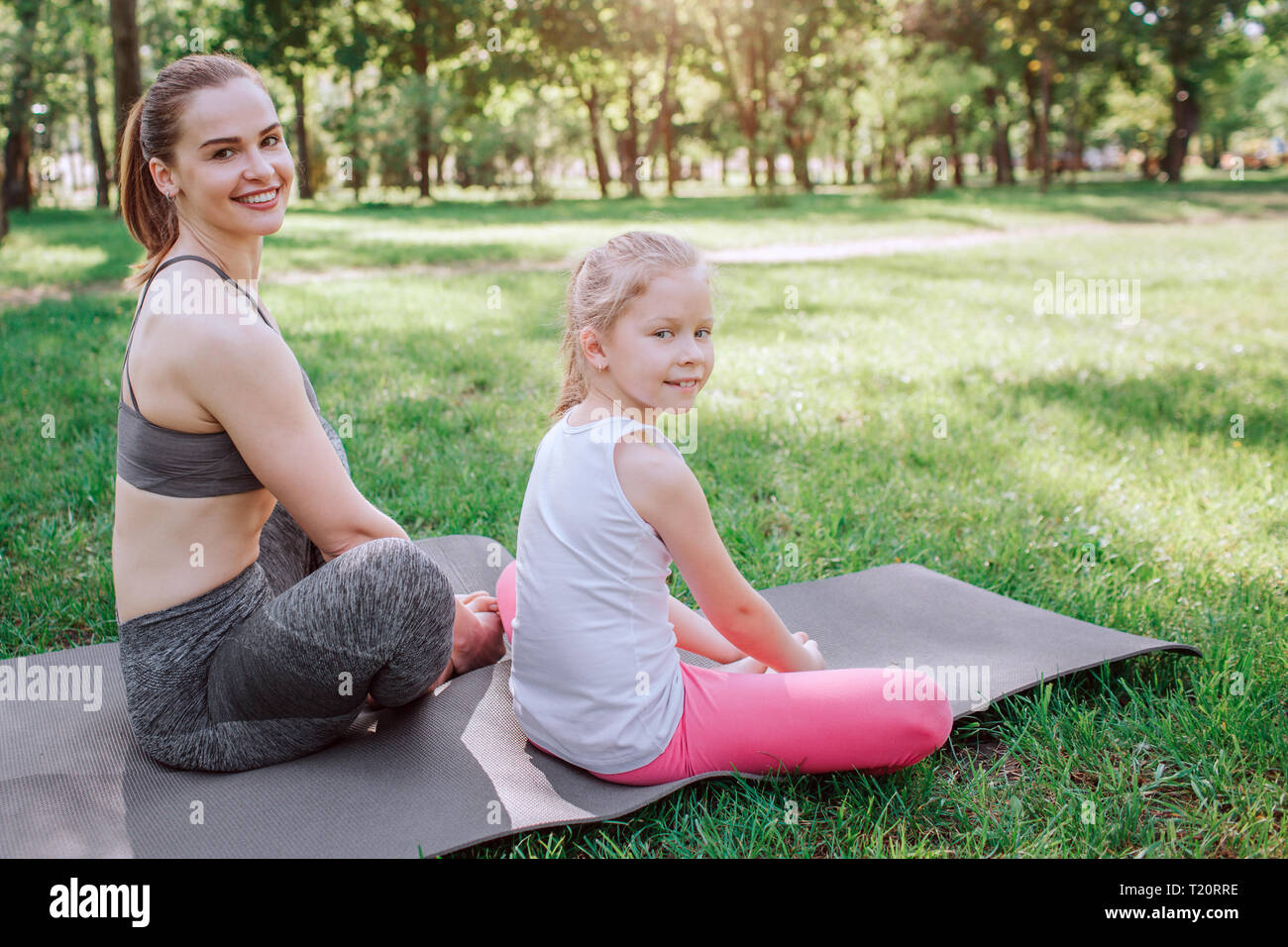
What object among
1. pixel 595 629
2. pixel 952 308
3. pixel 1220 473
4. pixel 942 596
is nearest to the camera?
pixel 595 629

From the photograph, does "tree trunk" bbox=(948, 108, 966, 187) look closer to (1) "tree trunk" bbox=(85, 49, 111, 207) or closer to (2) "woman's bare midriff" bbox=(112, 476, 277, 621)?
(1) "tree trunk" bbox=(85, 49, 111, 207)

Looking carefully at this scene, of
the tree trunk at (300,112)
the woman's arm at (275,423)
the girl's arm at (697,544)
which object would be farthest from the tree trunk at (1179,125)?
the woman's arm at (275,423)

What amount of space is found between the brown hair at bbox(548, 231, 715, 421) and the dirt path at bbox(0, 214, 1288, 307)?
18.4 feet

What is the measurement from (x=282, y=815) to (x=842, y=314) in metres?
7.37

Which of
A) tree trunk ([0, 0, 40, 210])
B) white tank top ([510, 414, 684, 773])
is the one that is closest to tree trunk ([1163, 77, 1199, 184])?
tree trunk ([0, 0, 40, 210])

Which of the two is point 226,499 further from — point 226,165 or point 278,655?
point 226,165

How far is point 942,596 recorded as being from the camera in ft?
11.1

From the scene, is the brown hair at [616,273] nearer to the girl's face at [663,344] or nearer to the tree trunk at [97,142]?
the girl's face at [663,344]

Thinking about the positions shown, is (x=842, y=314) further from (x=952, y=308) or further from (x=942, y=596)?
(x=942, y=596)

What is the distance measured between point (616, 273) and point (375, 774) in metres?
1.36

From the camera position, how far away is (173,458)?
2150 mm

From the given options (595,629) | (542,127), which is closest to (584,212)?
(542,127)

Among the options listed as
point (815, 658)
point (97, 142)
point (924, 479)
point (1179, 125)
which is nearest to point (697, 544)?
point (815, 658)
